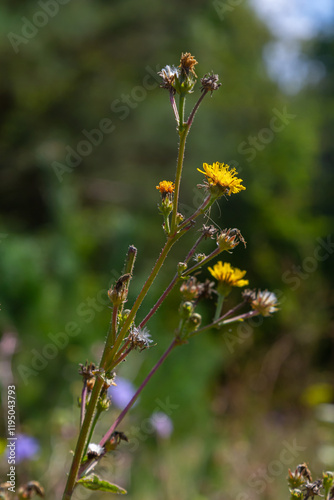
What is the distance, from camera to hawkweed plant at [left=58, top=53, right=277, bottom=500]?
600mm

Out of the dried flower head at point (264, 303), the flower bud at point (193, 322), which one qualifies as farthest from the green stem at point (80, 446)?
the dried flower head at point (264, 303)

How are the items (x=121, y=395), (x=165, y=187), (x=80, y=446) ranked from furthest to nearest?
(x=121, y=395)
(x=165, y=187)
(x=80, y=446)

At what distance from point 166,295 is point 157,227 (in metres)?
5.09

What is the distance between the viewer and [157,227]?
5711mm

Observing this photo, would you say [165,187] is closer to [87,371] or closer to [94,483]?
[87,371]

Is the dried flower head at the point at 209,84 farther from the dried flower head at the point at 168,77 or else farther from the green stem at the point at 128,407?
the green stem at the point at 128,407

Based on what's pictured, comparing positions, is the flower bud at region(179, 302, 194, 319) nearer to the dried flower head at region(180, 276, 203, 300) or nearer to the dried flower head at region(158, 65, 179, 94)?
the dried flower head at region(180, 276, 203, 300)

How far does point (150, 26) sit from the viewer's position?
652cm

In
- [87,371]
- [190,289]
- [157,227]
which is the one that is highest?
[157,227]

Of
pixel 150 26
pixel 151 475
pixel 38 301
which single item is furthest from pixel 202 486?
pixel 150 26

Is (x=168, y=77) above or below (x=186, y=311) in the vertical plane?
above

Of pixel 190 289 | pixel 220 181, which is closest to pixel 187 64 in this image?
pixel 220 181

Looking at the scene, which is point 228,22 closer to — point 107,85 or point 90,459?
point 107,85

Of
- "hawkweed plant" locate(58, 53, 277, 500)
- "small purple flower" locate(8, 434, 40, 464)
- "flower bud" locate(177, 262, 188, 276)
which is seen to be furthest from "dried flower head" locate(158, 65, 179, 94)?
"small purple flower" locate(8, 434, 40, 464)
